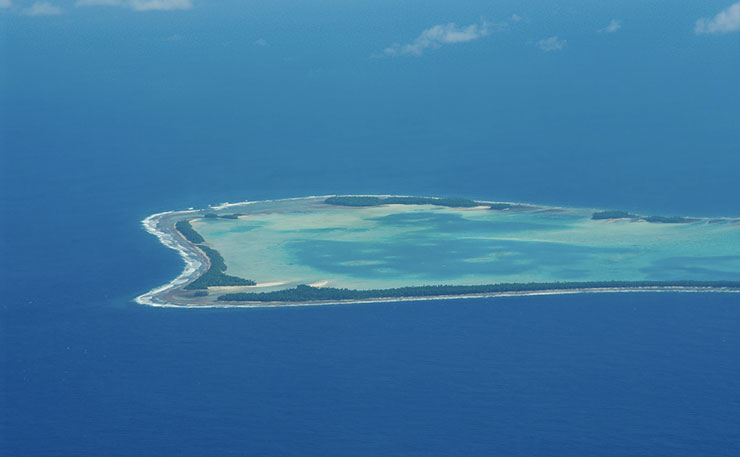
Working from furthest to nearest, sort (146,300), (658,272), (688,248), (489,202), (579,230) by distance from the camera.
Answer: (489,202) < (579,230) < (688,248) < (658,272) < (146,300)

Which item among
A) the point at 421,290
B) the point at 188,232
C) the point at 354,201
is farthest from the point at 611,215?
the point at 188,232

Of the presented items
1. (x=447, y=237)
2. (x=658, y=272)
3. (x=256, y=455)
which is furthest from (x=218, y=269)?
(x=256, y=455)

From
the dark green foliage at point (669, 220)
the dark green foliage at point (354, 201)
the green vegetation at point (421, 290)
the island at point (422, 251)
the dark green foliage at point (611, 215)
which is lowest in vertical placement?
the green vegetation at point (421, 290)

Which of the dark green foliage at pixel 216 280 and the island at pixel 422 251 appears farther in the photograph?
the dark green foliage at pixel 216 280

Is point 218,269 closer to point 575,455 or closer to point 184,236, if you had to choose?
point 184,236

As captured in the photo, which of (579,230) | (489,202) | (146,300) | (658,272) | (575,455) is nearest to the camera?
(575,455)

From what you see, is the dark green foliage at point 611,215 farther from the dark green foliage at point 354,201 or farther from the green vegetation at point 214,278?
the green vegetation at point 214,278

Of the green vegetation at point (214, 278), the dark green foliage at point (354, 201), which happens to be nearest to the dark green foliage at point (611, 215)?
the dark green foliage at point (354, 201)
